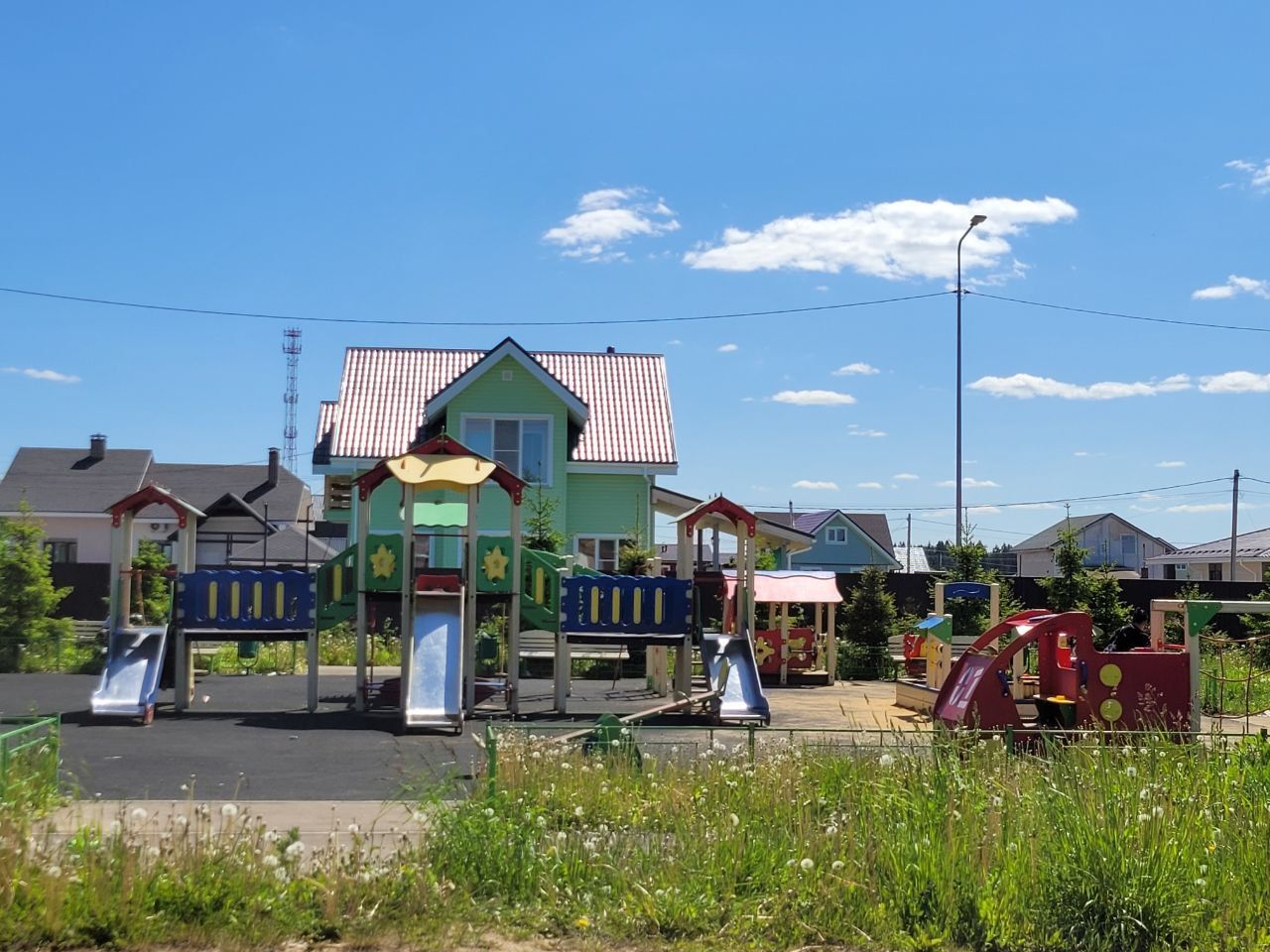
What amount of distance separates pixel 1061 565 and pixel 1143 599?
29.9ft

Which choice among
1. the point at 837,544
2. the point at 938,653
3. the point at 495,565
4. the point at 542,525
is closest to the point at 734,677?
the point at 495,565

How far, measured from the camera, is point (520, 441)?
30812 mm

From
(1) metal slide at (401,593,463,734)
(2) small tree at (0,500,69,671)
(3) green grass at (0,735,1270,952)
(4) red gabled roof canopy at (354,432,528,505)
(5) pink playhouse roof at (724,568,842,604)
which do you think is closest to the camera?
(3) green grass at (0,735,1270,952)

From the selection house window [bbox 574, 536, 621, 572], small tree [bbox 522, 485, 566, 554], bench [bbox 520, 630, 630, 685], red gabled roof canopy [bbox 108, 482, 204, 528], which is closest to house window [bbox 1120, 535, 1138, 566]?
house window [bbox 574, 536, 621, 572]

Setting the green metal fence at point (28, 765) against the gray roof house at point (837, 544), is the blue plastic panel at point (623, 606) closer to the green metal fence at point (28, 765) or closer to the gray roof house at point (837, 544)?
the green metal fence at point (28, 765)

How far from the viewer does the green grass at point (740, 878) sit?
6.59 m

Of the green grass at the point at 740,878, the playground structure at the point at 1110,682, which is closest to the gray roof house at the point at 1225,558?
the playground structure at the point at 1110,682

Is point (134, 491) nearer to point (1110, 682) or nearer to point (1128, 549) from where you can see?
point (1110, 682)

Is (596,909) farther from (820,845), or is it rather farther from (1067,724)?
(1067,724)

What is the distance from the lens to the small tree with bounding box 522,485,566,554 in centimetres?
2734

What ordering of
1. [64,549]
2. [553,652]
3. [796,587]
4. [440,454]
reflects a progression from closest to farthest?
[440,454]
[796,587]
[553,652]
[64,549]

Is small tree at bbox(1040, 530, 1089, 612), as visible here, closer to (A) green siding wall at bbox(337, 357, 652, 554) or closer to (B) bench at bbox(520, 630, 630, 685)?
(A) green siding wall at bbox(337, 357, 652, 554)

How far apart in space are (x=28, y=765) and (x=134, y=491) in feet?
123

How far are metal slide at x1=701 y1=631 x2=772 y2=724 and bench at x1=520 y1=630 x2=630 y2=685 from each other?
6.10 meters
